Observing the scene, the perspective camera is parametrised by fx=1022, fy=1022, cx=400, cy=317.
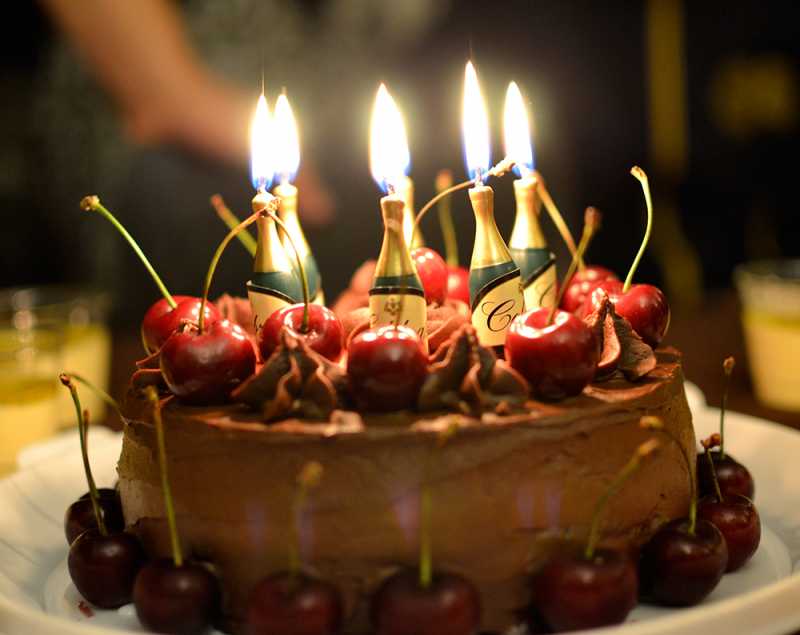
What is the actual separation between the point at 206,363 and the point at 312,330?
196 millimetres

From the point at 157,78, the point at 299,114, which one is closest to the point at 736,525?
the point at 299,114

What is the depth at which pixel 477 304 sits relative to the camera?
1.78m

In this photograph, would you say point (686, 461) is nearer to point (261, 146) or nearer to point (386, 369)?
point (386, 369)

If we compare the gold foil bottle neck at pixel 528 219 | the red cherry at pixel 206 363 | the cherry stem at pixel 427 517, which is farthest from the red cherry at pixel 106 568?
the gold foil bottle neck at pixel 528 219

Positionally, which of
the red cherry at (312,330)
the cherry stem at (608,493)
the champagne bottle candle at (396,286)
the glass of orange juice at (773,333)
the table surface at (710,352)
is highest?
the champagne bottle candle at (396,286)

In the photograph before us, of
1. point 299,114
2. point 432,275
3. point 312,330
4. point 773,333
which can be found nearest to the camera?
point 312,330

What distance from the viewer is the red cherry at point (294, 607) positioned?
137 cm

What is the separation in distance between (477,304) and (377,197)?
2.94 meters

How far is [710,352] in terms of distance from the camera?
3258 mm

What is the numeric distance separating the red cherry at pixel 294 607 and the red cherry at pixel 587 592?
300mm

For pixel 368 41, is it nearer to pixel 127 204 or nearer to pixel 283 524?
pixel 127 204

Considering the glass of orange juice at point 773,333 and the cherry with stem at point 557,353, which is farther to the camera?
the glass of orange juice at point 773,333

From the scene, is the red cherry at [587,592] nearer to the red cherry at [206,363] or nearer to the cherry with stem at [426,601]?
the cherry with stem at [426,601]

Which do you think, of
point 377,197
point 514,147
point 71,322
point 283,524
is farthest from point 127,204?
point 283,524
